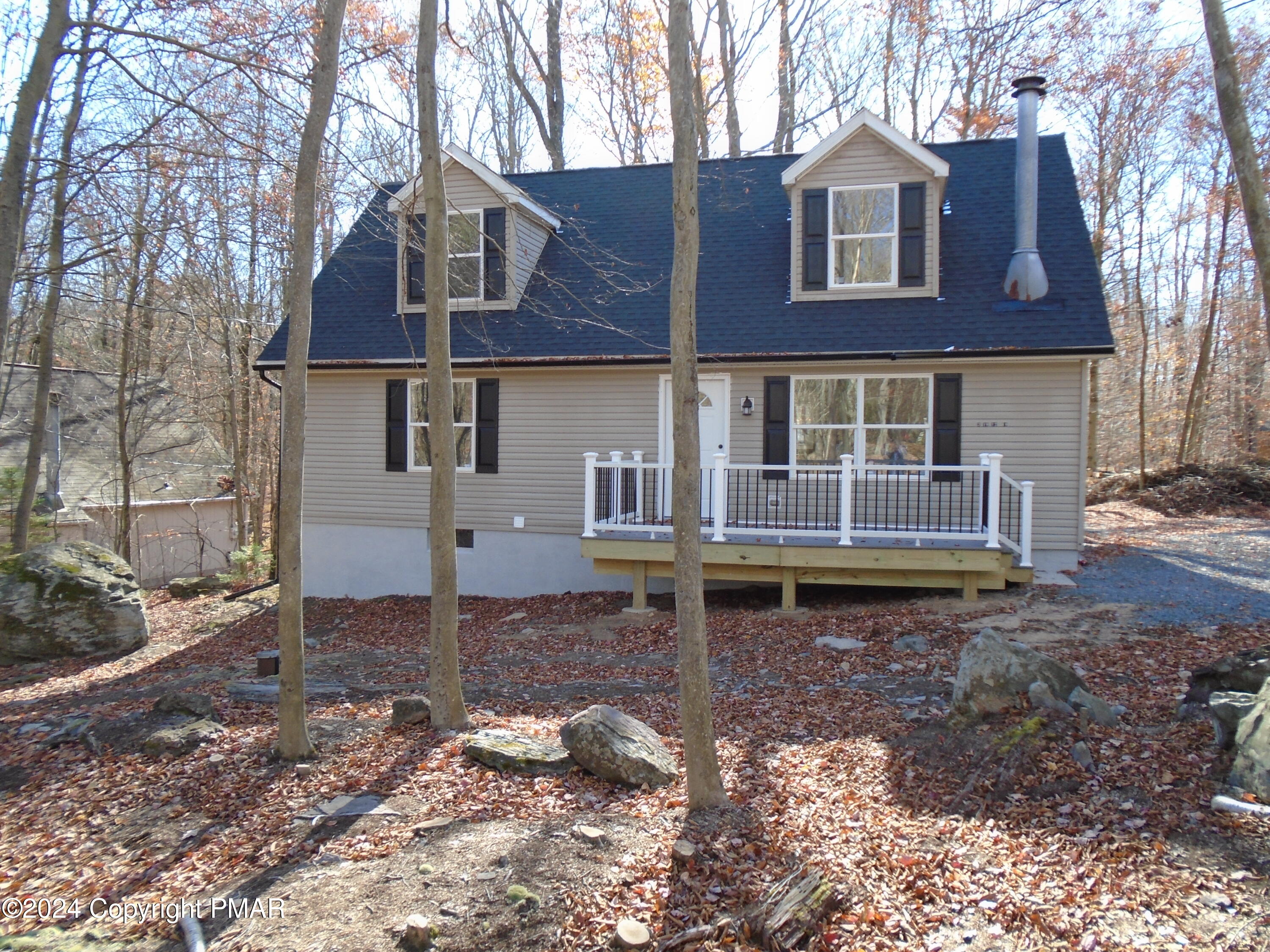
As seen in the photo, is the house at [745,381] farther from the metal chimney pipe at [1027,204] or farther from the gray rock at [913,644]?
the gray rock at [913,644]

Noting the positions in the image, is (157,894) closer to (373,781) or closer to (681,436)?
(373,781)

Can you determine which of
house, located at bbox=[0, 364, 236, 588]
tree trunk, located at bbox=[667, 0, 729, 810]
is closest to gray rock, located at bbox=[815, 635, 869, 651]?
tree trunk, located at bbox=[667, 0, 729, 810]

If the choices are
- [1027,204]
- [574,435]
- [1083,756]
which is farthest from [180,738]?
[1027,204]

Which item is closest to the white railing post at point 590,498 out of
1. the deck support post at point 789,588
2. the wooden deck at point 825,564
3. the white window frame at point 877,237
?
the wooden deck at point 825,564

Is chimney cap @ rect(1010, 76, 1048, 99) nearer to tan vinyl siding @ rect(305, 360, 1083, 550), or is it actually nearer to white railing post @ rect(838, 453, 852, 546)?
tan vinyl siding @ rect(305, 360, 1083, 550)

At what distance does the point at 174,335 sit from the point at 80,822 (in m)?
16.5

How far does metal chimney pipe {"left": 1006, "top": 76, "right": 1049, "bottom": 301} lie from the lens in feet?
35.9

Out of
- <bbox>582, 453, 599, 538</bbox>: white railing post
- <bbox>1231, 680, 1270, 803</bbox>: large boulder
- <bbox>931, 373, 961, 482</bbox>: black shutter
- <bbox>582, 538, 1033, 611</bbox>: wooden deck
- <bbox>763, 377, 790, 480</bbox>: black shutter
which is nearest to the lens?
<bbox>1231, 680, 1270, 803</bbox>: large boulder

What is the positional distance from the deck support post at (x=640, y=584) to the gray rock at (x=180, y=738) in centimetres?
558

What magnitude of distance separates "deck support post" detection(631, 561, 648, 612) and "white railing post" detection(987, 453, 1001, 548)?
4178 mm

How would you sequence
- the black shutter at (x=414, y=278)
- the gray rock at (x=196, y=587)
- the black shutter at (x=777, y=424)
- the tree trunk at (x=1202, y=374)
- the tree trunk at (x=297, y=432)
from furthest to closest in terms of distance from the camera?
the tree trunk at (x=1202, y=374) → the gray rock at (x=196, y=587) → the black shutter at (x=414, y=278) → the black shutter at (x=777, y=424) → the tree trunk at (x=297, y=432)

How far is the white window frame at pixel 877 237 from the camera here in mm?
11469

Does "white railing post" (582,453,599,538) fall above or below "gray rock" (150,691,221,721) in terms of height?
above

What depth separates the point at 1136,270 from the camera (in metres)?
22.8
